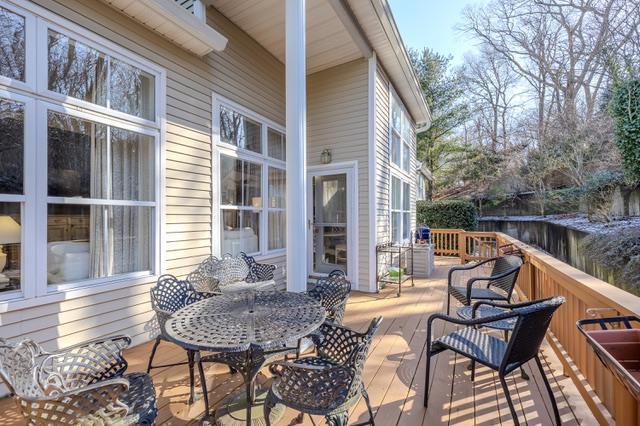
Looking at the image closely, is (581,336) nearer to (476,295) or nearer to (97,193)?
(476,295)

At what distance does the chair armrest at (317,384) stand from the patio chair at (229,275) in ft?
6.61

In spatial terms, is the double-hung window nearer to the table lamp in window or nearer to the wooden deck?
the wooden deck

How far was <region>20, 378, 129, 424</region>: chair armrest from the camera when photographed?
1.15 metres

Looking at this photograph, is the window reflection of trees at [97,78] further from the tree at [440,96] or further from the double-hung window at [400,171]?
the tree at [440,96]

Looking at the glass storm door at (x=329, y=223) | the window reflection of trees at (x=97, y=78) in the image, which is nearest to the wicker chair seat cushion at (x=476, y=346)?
the glass storm door at (x=329, y=223)

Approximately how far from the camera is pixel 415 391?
88.8 inches

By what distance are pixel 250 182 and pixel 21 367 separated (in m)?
3.45

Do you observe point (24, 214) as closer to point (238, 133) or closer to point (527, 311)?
point (238, 133)

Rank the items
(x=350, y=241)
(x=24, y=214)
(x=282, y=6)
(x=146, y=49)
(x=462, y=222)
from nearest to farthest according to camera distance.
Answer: (x=24, y=214), (x=146, y=49), (x=282, y=6), (x=350, y=241), (x=462, y=222)

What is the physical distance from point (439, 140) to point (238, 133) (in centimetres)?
1408

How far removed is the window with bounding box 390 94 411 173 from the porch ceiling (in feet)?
5.94

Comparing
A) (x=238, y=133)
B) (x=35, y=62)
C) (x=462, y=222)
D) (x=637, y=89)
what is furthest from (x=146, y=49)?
(x=462, y=222)

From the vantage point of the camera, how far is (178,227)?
11.5ft

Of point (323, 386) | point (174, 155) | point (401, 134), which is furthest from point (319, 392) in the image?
point (401, 134)
